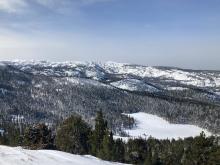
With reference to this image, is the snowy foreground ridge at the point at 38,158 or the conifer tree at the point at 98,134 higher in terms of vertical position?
the snowy foreground ridge at the point at 38,158

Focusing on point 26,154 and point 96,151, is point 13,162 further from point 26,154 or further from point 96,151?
point 96,151

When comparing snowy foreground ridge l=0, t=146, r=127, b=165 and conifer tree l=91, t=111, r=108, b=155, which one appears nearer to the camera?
snowy foreground ridge l=0, t=146, r=127, b=165

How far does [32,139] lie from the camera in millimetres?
69938

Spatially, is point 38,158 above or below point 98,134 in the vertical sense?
above

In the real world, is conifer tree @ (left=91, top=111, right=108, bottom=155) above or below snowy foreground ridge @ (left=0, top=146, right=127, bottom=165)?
below

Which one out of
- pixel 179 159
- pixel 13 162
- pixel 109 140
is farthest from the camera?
pixel 179 159

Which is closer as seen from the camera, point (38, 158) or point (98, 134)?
point (38, 158)

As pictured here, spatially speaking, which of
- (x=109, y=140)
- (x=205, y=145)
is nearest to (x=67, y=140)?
(x=109, y=140)

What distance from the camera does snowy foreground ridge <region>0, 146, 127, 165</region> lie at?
1248 inches

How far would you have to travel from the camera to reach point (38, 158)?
33438 millimetres

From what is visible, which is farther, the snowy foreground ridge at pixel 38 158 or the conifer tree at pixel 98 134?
the conifer tree at pixel 98 134

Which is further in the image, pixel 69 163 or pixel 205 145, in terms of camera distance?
pixel 205 145

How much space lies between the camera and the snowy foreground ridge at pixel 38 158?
31688 mm

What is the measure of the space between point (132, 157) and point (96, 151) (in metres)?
23.1
